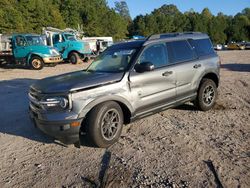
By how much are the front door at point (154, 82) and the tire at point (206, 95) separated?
1017mm

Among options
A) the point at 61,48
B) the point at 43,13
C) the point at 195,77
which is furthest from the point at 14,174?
the point at 43,13

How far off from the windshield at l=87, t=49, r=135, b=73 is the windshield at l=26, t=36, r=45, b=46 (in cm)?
1470

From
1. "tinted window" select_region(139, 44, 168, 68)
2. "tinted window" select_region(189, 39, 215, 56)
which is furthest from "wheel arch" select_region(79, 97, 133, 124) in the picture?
"tinted window" select_region(189, 39, 215, 56)

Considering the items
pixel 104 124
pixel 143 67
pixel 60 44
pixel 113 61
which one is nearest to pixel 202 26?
pixel 60 44

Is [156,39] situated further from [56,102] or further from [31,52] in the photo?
[31,52]

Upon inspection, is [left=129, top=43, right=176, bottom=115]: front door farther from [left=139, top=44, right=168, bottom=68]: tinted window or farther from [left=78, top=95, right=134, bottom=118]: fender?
[left=78, top=95, right=134, bottom=118]: fender

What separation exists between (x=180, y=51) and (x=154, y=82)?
1216 mm

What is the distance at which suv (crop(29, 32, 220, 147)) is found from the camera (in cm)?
498

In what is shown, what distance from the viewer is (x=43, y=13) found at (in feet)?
144

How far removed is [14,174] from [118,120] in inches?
76.5

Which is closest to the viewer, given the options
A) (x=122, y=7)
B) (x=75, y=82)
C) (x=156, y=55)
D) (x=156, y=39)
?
(x=75, y=82)

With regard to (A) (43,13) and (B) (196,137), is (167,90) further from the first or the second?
(A) (43,13)

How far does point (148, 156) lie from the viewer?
489 cm

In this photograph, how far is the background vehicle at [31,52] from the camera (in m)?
19.9
